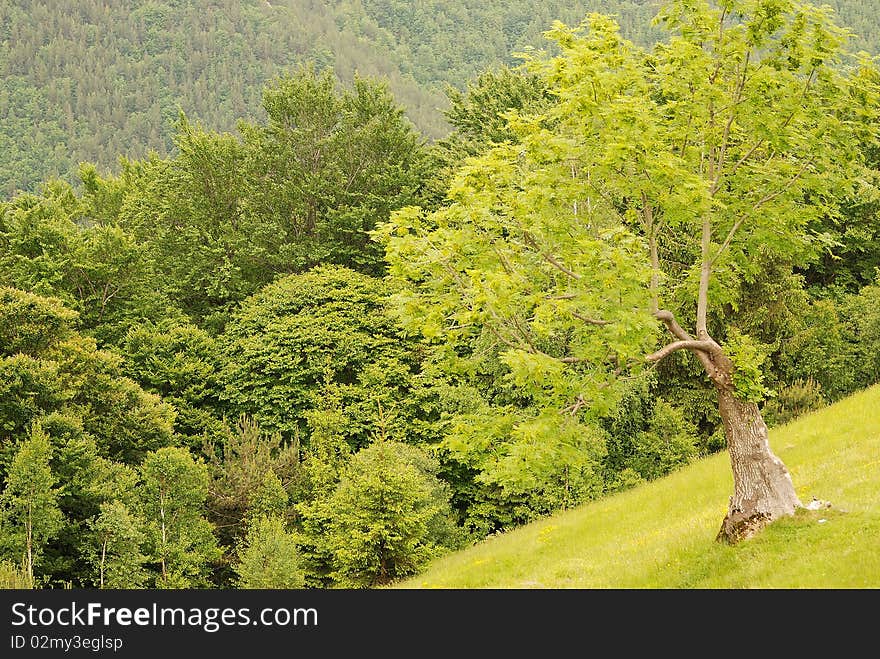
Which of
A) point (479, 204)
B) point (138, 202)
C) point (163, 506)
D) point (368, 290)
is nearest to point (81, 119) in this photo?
point (138, 202)

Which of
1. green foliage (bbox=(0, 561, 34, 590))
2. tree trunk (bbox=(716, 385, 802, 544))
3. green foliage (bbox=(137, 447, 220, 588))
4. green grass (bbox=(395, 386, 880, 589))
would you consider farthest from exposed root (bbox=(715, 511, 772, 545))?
green foliage (bbox=(137, 447, 220, 588))

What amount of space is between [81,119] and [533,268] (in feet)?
510

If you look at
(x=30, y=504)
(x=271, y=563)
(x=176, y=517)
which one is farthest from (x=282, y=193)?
(x=271, y=563)

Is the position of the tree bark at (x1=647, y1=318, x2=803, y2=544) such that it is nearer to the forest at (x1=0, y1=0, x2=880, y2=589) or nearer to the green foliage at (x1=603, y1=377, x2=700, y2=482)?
the forest at (x1=0, y1=0, x2=880, y2=589)

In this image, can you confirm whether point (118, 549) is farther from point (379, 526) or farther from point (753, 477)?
point (753, 477)

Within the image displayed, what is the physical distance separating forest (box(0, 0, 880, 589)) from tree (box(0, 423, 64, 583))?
140 millimetres

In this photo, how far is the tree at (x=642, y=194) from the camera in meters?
14.4

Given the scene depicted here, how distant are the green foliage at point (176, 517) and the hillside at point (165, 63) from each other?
104098mm

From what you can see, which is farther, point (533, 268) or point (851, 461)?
point (851, 461)

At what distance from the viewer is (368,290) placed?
4956cm

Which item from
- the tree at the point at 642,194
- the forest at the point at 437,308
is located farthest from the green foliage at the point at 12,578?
the tree at the point at 642,194

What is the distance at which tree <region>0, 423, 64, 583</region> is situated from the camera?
32.6 meters

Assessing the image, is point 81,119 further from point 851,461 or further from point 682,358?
point 851,461

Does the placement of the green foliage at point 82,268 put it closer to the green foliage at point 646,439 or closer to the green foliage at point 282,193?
the green foliage at point 282,193
